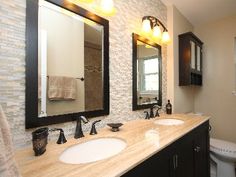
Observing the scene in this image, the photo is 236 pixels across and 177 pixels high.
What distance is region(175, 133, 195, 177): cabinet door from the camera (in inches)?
46.9

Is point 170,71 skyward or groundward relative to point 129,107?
skyward

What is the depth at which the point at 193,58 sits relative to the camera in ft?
8.29

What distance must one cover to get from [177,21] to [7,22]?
224cm

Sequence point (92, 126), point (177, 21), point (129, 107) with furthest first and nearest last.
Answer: point (177, 21), point (129, 107), point (92, 126)

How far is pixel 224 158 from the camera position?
2037 millimetres

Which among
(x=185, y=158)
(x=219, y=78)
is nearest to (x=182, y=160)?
(x=185, y=158)

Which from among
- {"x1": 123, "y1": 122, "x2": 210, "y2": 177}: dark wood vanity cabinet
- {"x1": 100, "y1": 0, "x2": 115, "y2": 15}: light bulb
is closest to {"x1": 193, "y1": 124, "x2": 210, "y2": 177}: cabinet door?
{"x1": 123, "y1": 122, "x2": 210, "y2": 177}: dark wood vanity cabinet

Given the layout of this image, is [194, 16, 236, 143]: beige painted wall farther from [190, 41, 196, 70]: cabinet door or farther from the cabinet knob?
the cabinet knob

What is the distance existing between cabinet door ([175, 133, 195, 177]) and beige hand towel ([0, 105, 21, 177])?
3.29ft

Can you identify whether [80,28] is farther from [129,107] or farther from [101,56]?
[129,107]

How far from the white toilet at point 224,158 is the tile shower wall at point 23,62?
107 cm

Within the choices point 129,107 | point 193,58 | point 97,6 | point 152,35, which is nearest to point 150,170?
point 129,107

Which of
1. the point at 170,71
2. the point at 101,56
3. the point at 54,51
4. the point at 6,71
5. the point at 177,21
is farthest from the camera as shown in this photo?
the point at 177,21

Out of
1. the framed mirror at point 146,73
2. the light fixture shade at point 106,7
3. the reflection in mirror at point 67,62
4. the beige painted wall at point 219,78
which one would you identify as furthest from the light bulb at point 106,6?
the beige painted wall at point 219,78
